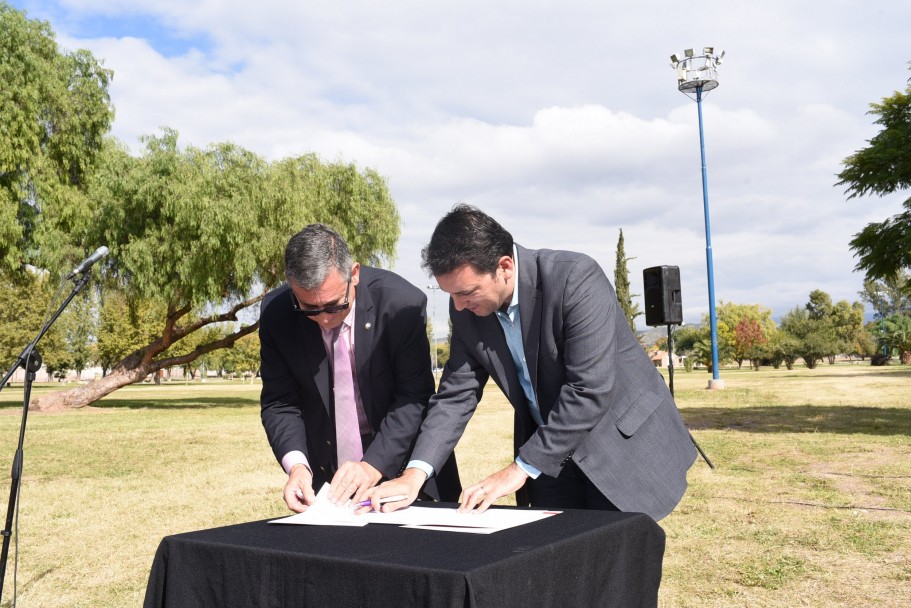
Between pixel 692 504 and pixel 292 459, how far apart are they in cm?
578

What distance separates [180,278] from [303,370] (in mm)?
19979

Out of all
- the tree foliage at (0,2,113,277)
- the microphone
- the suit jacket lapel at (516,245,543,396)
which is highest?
the tree foliage at (0,2,113,277)

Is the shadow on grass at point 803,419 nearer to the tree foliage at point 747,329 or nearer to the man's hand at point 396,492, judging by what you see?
the man's hand at point 396,492

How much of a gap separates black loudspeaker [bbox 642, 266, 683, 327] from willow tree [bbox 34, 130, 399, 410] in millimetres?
12167

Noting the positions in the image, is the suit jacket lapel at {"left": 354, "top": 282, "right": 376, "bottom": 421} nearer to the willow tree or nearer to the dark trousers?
the dark trousers

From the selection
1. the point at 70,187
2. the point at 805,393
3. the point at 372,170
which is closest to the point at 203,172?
the point at 70,187

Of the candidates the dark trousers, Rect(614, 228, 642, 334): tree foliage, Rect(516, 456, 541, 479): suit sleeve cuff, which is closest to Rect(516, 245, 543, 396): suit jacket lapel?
Rect(516, 456, 541, 479): suit sleeve cuff

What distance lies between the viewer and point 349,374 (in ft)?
10.0

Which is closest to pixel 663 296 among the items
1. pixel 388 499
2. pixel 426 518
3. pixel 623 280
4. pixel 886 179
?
pixel 886 179

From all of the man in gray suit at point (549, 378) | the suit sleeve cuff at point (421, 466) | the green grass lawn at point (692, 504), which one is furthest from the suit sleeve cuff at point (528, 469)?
the green grass lawn at point (692, 504)

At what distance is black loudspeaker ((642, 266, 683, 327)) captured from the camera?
13.2m

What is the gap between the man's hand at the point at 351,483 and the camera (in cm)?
248

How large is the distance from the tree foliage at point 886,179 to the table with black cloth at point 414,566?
555 inches

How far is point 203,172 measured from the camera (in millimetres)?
22375
